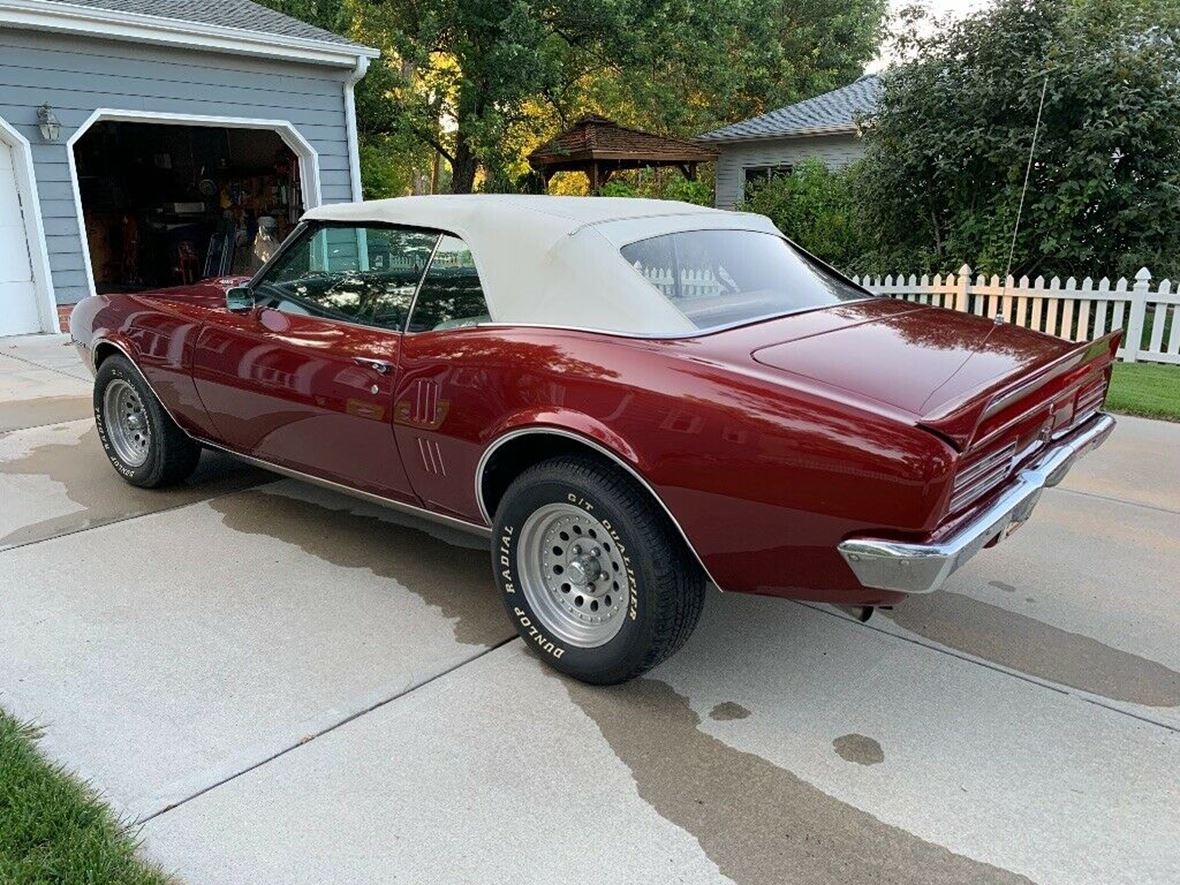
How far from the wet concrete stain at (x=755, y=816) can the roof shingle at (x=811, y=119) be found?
63.1ft

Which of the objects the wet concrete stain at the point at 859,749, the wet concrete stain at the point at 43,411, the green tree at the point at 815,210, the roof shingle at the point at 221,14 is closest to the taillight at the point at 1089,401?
the wet concrete stain at the point at 859,749

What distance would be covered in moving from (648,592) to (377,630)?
120 centimetres

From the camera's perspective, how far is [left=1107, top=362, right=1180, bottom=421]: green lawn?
678cm

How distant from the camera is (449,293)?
3402 millimetres

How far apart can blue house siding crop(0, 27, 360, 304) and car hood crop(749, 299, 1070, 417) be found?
31.6ft

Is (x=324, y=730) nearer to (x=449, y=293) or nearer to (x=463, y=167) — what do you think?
(x=449, y=293)

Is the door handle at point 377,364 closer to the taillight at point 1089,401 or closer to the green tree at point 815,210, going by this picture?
the taillight at point 1089,401

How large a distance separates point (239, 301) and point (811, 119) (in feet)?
64.9

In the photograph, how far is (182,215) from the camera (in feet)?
47.0

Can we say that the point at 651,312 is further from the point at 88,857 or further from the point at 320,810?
the point at 88,857

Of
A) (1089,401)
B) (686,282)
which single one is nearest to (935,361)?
(686,282)

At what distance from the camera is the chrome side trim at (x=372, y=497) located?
→ 11.2ft

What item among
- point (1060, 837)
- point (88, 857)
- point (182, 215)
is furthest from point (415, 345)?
point (182, 215)

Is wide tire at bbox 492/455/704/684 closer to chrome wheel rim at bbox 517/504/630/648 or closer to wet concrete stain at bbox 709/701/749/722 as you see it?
chrome wheel rim at bbox 517/504/630/648
